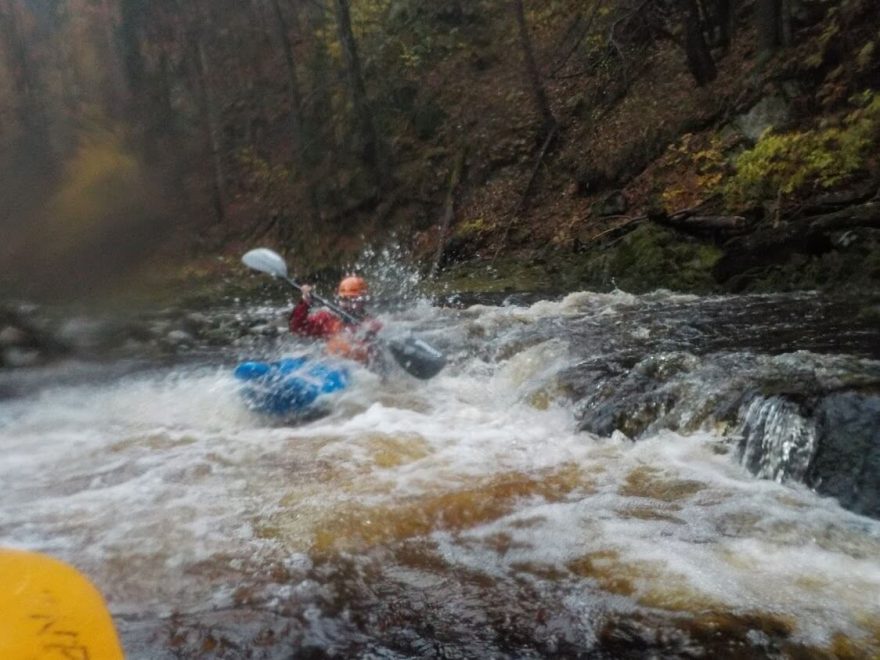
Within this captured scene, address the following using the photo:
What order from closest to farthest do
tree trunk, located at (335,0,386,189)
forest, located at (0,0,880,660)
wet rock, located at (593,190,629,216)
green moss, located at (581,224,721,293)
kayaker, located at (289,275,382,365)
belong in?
1. forest, located at (0,0,880,660)
2. kayaker, located at (289,275,382,365)
3. green moss, located at (581,224,721,293)
4. wet rock, located at (593,190,629,216)
5. tree trunk, located at (335,0,386,189)

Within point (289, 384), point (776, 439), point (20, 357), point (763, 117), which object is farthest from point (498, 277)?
point (776, 439)

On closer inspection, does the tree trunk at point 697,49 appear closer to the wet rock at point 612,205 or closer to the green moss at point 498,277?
the wet rock at point 612,205

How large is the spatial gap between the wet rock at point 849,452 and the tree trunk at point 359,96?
1105cm

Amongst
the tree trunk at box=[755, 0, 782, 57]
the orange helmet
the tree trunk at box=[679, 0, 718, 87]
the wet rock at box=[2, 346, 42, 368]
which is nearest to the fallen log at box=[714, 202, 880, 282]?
the tree trunk at box=[755, 0, 782, 57]

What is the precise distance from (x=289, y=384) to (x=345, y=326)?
1132 mm

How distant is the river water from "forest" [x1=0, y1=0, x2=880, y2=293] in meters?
1.51

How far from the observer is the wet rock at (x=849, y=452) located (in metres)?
2.98

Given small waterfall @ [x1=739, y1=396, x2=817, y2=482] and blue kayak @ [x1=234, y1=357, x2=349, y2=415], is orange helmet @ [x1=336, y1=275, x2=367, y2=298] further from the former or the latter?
small waterfall @ [x1=739, y1=396, x2=817, y2=482]

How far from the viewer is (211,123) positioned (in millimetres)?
12891

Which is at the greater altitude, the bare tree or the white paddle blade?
the bare tree

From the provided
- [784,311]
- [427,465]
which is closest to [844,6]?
[784,311]

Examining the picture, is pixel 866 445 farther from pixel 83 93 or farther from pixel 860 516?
pixel 83 93

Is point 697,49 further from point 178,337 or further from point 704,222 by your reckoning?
point 178,337

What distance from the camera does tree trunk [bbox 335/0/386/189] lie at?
12656mm
